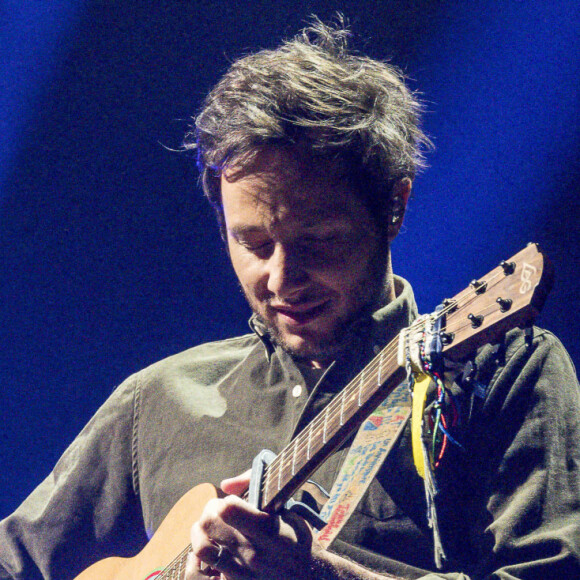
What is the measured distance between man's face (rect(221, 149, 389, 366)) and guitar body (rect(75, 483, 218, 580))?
12.8 inches

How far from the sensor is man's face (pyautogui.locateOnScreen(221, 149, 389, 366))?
136 cm

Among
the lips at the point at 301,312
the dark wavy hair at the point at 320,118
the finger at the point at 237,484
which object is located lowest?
the finger at the point at 237,484

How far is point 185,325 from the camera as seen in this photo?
208 centimetres

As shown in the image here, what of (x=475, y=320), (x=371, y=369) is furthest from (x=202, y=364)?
(x=475, y=320)

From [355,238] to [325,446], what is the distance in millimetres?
426

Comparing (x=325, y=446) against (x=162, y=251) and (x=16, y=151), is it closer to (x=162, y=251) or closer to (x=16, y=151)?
(x=162, y=251)

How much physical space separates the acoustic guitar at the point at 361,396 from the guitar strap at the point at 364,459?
92 millimetres

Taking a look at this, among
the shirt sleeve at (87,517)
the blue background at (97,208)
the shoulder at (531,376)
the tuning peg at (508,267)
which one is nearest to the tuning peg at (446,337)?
the tuning peg at (508,267)

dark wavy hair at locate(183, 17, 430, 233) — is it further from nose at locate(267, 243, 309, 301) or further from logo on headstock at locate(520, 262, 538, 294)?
logo on headstock at locate(520, 262, 538, 294)

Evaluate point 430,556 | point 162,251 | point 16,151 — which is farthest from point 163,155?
point 430,556

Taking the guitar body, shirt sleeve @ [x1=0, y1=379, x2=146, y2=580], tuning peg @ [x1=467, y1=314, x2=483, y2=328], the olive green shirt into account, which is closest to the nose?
the olive green shirt

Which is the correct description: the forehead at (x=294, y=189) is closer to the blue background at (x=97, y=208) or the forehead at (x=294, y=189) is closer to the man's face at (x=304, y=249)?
the man's face at (x=304, y=249)

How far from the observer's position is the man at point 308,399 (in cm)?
113

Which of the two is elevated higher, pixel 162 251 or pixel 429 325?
pixel 162 251
